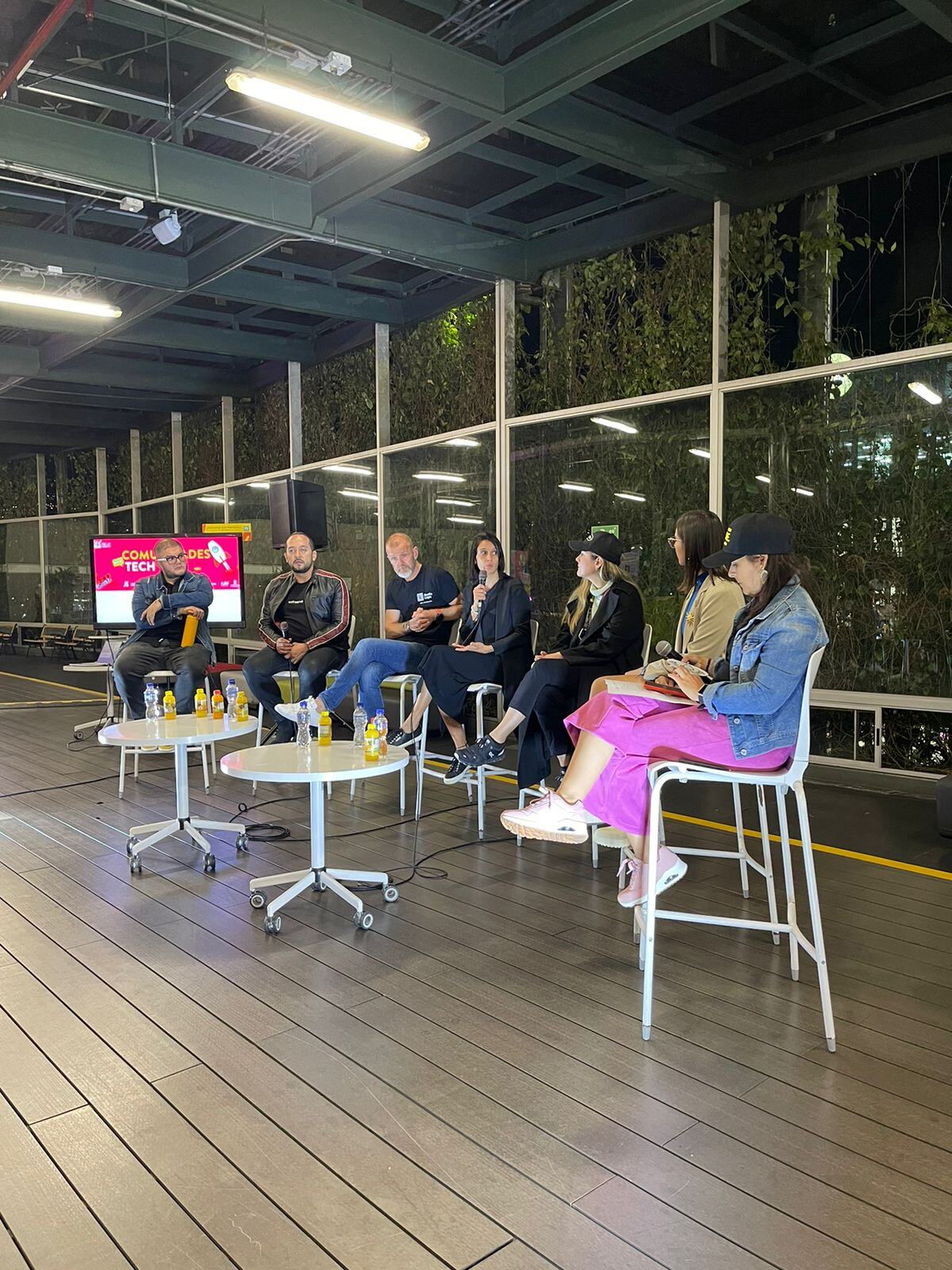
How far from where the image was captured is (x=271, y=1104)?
6.93 feet

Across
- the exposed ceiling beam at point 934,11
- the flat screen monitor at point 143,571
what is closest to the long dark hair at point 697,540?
the exposed ceiling beam at point 934,11

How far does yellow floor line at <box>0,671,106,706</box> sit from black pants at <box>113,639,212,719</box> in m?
3.82

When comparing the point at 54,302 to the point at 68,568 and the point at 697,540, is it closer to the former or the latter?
the point at 697,540

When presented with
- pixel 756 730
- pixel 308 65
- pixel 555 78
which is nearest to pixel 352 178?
pixel 308 65

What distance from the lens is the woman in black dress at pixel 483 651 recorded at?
4.77 meters

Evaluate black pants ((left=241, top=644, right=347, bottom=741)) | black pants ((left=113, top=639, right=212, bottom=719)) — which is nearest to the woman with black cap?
black pants ((left=241, top=644, right=347, bottom=741))

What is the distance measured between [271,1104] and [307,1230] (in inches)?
17.8

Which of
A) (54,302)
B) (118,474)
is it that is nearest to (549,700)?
(54,302)

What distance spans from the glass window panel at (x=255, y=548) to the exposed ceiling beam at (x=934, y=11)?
793 cm

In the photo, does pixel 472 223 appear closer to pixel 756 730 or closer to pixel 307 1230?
pixel 756 730

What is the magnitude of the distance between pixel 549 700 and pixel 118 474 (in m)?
12.0

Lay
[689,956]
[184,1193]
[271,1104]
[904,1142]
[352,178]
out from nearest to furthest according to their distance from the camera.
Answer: [184,1193], [904,1142], [271,1104], [689,956], [352,178]

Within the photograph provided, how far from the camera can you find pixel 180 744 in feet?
13.1

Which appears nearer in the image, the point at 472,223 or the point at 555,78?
the point at 555,78
